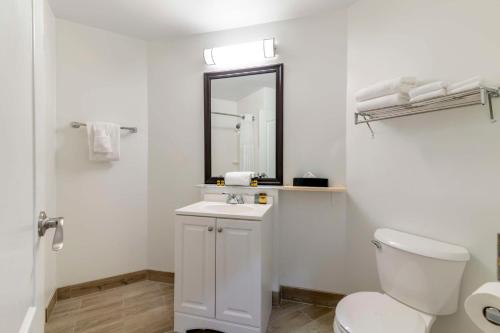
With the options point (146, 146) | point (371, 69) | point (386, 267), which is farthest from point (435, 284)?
point (146, 146)

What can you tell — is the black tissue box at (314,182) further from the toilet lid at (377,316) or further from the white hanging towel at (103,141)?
the white hanging towel at (103,141)

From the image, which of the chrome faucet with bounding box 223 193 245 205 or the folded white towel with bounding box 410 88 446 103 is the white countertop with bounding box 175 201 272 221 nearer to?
the chrome faucet with bounding box 223 193 245 205

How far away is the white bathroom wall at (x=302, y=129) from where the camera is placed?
192cm

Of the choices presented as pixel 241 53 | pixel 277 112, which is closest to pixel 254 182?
pixel 277 112

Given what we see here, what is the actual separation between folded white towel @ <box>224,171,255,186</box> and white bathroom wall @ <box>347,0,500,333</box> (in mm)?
773

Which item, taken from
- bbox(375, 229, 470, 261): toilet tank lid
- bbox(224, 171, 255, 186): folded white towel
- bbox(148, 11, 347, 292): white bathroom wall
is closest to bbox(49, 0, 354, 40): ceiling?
bbox(148, 11, 347, 292): white bathroom wall

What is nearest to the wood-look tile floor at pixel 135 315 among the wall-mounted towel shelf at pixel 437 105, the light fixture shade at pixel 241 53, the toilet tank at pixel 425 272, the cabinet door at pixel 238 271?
the cabinet door at pixel 238 271

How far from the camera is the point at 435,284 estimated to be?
48.1 inches

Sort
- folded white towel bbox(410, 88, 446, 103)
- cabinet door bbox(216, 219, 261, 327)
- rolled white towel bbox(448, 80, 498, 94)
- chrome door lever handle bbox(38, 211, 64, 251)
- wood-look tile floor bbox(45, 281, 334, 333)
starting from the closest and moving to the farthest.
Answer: chrome door lever handle bbox(38, 211, 64, 251)
rolled white towel bbox(448, 80, 498, 94)
folded white towel bbox(410, 88, 446, 103)
cabinet door bbox(216, 219, 261, 327)
wood-look tile floor bbox(45, 281, 334, 333)

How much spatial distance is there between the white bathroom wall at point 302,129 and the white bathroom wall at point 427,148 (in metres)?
0.10

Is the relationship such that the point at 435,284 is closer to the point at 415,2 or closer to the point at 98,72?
the point at 415,2

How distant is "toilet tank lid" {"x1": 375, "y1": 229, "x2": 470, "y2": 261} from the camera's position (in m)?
1.20

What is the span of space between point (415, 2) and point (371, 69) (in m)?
0.42

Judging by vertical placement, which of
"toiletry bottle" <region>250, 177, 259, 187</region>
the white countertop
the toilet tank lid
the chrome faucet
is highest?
"toiletry bottle" <region>250, 177, 259, 187</region>
